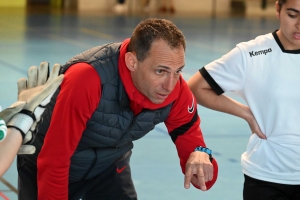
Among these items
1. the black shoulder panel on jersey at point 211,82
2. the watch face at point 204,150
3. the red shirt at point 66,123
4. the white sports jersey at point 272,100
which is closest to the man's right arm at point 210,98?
the black shoulder panel on jersey at point 211,82

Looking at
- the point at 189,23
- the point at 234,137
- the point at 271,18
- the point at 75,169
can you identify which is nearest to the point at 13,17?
the point at 189,23

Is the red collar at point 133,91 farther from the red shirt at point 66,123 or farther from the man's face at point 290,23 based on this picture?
the man's face at point 290,23

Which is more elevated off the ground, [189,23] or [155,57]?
[155,57]

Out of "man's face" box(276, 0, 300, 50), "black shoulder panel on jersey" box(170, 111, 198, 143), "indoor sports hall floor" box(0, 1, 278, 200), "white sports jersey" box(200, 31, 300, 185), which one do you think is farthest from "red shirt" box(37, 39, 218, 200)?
"indoor sports hall floor" box(0, 1, 278, 200)

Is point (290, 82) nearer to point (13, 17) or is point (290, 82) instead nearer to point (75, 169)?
point (75, 169)

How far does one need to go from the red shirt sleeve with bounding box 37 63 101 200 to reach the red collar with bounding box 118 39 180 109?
159mm

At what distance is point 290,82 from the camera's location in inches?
133

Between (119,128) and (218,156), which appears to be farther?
(218,156)

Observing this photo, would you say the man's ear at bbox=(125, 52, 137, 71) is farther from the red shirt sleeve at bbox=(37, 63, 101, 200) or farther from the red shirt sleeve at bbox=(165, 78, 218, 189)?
the red shirt sleeve at bbox=(165, 78, 218, 189)

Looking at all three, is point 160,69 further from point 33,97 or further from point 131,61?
point 33,97

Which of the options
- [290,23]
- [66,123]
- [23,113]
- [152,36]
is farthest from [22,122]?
[290,23]

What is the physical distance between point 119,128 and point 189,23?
47.6 feet

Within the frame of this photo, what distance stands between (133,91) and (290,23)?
2.99ft

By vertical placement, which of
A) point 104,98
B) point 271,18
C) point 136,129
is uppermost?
point 104,98
